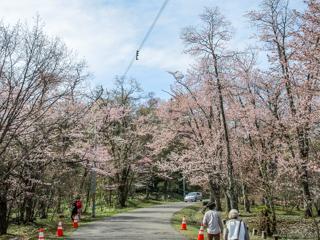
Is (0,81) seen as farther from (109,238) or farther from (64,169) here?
(64,169)

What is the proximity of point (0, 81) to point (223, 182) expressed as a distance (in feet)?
58.2

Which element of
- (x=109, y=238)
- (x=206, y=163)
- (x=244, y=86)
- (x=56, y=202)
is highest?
(x=244, y=86)

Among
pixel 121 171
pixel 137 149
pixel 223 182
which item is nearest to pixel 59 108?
pixel 223 182

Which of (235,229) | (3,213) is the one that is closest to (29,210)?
(3,213)

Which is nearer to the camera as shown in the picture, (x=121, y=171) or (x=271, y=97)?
(x=271, y=97)

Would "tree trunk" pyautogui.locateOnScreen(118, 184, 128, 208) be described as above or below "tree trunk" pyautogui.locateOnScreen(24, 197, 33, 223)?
above

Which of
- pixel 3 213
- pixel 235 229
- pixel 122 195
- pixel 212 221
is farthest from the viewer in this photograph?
pixel 122 195

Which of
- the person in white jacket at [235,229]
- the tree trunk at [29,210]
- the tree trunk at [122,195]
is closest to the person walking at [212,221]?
the person in white jacket at [235,229]

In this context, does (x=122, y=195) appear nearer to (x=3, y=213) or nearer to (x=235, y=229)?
(x=3, y=213)

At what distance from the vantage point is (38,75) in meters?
14.6

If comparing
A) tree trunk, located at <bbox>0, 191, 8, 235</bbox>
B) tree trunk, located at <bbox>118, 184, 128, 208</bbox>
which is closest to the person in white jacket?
tree trunk, located at <bbox>0, 191, 8, 235</bbox>

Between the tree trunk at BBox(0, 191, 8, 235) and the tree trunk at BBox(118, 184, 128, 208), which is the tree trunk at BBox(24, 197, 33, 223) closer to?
the tree trunk at BBox(0, 191, 8, 235)

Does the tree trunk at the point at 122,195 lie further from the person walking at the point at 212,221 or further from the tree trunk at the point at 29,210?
the person walking at the point at 212,221

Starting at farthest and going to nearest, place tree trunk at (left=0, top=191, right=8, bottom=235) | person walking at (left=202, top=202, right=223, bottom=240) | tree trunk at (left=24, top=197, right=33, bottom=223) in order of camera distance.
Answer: tree trunk at (left=24, top=197, right=33, bottom=223)
tree trunk at (left=0, top=191, right=8, bottom=235)
person walking at (left=202, top=202, right=223, bottom=240)
